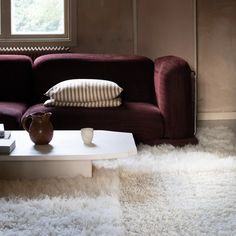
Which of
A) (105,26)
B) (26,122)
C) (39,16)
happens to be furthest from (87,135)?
(39,16)

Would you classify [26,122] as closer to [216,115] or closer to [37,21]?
[37,21]

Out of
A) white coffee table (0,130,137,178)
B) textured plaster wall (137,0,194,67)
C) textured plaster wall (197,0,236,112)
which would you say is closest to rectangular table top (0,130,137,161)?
white coffee table (0,130,137,178)

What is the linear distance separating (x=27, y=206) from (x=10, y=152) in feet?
1.27

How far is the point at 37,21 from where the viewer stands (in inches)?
193

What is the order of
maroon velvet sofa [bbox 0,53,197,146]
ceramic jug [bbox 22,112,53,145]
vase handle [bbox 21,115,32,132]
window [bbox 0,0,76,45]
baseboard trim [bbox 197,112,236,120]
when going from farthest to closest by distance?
1. baseboard trim [bbox 197,112,236,120]
2. window [bbox 0,0,76,45]
3. maroon velvet sofa [bbox 0,53,197,146]
4. vase handle [bbox 21,115,32,132]
5. ceramic jug [bbox 22,112,53,145]

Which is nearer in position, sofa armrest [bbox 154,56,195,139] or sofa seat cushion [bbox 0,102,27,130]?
sofa seat cushion [bbox 0,102,27,130]

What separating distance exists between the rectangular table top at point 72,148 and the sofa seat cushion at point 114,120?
0.51 metres

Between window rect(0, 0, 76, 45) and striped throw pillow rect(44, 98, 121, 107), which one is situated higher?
window rect(0, 0, 76, 45)

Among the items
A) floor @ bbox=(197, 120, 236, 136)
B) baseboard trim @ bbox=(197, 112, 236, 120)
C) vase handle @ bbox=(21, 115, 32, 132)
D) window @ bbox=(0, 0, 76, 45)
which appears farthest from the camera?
baseboard trim @ bbox=(197, 112, 236, 120)

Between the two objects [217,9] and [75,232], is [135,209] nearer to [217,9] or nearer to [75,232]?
[75,232]

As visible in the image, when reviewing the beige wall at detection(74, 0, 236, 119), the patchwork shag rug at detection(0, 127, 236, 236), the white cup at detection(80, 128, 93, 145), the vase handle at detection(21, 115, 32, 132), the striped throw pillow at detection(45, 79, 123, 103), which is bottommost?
the patchwork shag rug at detection(0, 127, 236, 236)

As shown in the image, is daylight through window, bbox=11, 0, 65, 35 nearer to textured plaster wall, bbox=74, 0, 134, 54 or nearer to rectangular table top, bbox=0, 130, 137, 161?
textured plaster wall, bbox=74, 0, 134, 54

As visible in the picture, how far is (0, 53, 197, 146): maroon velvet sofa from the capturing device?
3678mm

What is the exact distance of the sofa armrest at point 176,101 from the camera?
373 cm
